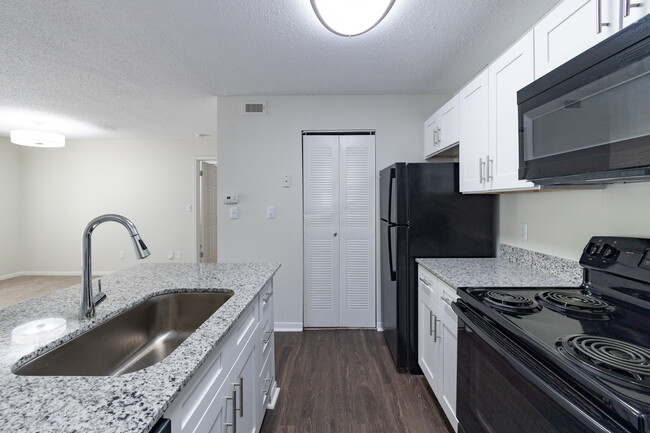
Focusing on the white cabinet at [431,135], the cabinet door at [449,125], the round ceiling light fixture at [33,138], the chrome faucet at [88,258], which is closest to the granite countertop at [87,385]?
the chrome faucet at [88,258]

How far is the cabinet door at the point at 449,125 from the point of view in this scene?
219cm

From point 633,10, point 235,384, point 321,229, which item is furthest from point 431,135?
point 235,384

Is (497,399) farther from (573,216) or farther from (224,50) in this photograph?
(224,50)

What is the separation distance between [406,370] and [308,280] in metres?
1.27

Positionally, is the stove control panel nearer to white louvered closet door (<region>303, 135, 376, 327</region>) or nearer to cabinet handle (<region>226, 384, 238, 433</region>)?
cabinet handle (<region>226, 384, 238, 433</region>)

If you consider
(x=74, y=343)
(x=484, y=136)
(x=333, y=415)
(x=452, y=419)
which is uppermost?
(x=484, y=136)

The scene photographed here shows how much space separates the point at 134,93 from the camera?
9.89ft

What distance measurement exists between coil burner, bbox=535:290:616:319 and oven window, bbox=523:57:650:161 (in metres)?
0.60

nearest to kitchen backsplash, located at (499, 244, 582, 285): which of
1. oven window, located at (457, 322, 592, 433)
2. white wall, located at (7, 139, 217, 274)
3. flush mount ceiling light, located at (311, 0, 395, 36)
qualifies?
oven window, located at (457, 322, 592, 433)

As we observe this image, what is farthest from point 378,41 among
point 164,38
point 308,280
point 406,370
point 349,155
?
point 406,370

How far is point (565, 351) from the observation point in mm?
821

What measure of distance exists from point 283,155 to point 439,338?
2214 millimetres

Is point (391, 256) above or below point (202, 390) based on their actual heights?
above

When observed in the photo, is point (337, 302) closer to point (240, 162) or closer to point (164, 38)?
point (240, 162)
